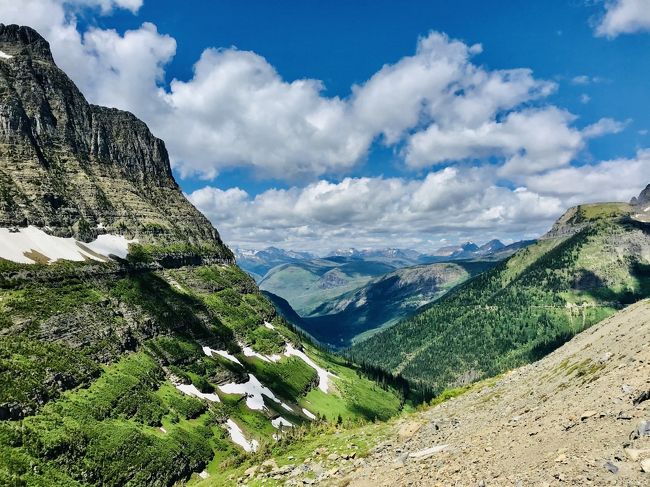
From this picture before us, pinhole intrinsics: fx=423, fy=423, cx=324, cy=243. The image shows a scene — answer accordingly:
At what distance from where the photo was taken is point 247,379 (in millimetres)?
180125

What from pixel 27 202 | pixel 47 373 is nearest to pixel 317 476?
pixel 47 373

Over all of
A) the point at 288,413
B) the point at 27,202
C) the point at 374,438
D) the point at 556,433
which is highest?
the point at 27,202

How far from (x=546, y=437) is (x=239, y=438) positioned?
130406 mm

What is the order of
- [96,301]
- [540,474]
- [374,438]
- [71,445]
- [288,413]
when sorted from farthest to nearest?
[288,413]
[96,301]
[71,445]
[374,438]
[540,474]

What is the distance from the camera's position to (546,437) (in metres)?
24.6

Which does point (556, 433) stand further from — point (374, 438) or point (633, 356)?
point (374, 438)

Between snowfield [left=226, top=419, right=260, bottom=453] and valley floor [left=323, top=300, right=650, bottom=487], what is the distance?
10405 cm

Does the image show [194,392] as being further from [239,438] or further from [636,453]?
[636,453]

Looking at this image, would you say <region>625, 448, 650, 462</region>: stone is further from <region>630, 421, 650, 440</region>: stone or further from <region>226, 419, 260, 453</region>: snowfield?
<region>226, 419, 260, 453</region>: snowfield

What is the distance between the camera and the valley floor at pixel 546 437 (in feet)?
61.9

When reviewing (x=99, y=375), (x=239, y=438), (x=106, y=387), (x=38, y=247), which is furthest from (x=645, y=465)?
(x=38, y=247)

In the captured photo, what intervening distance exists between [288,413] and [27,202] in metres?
144

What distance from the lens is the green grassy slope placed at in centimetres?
8881

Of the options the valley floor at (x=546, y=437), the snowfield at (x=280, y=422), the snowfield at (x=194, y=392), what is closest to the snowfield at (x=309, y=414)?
the snowfield at (x=280, y=422)
